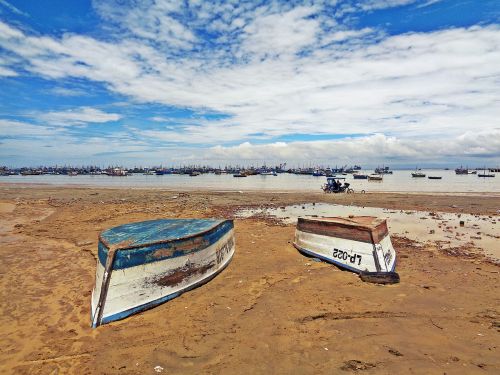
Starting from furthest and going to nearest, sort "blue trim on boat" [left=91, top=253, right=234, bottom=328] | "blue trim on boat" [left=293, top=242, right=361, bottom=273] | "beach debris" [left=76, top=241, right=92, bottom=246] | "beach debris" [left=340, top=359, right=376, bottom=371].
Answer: "beach debris" [left=76, top=241, right=92, bottom=246] < "blue trim on boat" [left=293, top=242, right=361, bottom=273] < "blue trim on boat" [left=91, top=253, right=234, bottom=328] < "beach debris" [left=340, top=359, right=376, bottom=371]

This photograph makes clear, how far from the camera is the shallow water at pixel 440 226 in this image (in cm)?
1327

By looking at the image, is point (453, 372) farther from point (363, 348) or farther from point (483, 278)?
point (483, 278)

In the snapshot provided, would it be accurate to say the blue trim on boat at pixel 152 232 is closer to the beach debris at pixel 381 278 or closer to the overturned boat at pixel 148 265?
the overturned boat at pixel 148 265

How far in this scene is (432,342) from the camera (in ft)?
17.7

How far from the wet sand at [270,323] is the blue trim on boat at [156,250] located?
3.32 ft

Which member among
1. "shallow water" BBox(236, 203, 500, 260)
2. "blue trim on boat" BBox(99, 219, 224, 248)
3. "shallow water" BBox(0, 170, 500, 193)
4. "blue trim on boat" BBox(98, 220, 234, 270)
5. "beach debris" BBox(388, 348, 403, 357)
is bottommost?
"shallow water" BBox(0, 170, 500, 193)

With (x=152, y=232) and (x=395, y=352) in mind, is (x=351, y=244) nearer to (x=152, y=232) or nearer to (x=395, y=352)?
(x=395, y=352)

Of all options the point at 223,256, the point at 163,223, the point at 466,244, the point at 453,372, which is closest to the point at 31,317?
the point at 163,223

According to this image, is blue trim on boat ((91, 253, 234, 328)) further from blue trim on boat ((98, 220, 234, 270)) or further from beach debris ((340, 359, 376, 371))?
beach debris ((340, 359, 376, 371))

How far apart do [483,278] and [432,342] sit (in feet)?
15.0

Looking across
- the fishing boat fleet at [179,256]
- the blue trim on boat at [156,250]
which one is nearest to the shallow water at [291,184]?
the fishing boat fleet at [179,256]

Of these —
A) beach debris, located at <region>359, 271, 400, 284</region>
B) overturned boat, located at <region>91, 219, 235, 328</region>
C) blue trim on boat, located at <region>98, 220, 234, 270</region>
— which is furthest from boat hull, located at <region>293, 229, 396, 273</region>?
blue trim on boat, located at <region>98, 220, 234, 270</region>

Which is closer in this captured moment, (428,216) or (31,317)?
(31,317)

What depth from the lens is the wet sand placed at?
4859mm
